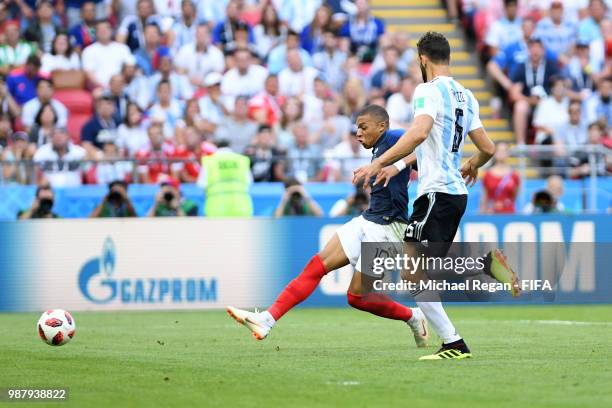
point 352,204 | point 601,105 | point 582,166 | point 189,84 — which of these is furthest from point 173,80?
point 601,105

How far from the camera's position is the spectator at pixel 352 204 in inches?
738

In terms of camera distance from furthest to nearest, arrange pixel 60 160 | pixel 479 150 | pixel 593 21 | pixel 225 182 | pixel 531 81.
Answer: pixel 593 21 → pixel 531 81 → pixel 225 182 → pixel 60 160 → pixel 479 150

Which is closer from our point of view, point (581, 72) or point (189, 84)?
point (189, 84)

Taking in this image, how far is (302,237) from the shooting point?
1853 cm

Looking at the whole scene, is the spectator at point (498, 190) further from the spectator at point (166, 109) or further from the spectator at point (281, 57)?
the spectator at point (166, 109)

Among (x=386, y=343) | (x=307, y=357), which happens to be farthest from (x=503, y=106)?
(x=307, y=357)

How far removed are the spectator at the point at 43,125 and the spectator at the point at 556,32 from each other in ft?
29.6

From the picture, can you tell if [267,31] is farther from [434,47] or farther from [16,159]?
[434,47]

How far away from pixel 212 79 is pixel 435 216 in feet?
40.3

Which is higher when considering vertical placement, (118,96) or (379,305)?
(118,96)

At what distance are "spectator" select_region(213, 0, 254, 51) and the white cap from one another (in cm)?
77

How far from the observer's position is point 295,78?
22281 mm

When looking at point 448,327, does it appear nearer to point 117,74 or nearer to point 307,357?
point 307,357

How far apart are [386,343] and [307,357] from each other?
163 centimetres
